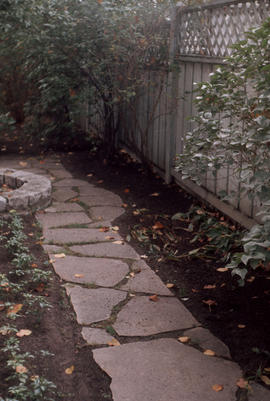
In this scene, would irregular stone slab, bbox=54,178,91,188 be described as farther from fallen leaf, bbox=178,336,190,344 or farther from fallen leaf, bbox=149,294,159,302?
fallen leaf, bbox=178,336,190,344

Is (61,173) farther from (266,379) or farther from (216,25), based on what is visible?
(266,379)

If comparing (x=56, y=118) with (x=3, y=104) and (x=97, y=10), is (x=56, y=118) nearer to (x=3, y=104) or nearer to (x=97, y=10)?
(x=3, y=104)

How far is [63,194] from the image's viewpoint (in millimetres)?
5934

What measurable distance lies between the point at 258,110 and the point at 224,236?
5.23ft

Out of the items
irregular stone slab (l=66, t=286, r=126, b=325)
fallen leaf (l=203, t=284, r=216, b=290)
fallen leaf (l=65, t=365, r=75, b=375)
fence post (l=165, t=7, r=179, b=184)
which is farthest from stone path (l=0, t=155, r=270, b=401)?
fence post (l=165, t=7, r=179, b=184)

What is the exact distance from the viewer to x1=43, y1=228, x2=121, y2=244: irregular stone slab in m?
4.41

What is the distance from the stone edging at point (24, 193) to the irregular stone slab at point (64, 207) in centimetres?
9

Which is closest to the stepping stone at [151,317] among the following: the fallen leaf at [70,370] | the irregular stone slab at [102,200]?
the fallen leaf at [70,370]

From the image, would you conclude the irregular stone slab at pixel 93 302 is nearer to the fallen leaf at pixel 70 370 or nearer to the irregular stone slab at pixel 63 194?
the fallen leaf at pixel 70 370

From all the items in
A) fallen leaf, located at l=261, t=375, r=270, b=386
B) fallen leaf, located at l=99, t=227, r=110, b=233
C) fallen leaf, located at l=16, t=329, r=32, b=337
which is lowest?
fallen leaf, located at l=99, t=227, r=110, b=233

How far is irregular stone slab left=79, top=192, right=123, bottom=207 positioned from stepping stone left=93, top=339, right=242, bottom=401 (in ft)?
9.27

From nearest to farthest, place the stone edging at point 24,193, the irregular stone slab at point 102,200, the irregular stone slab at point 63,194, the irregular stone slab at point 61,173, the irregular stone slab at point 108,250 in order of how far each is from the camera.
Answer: the irregular stone slab at point 108,250 → the stone edging at point 24,193 → the irregular stone slab at point 102,200 → the irregular stone slab at point 63,194 → the irregular stone slab at point 61,173

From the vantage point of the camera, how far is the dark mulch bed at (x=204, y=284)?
9.34ft

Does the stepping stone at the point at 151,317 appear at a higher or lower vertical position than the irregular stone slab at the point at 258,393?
lower
